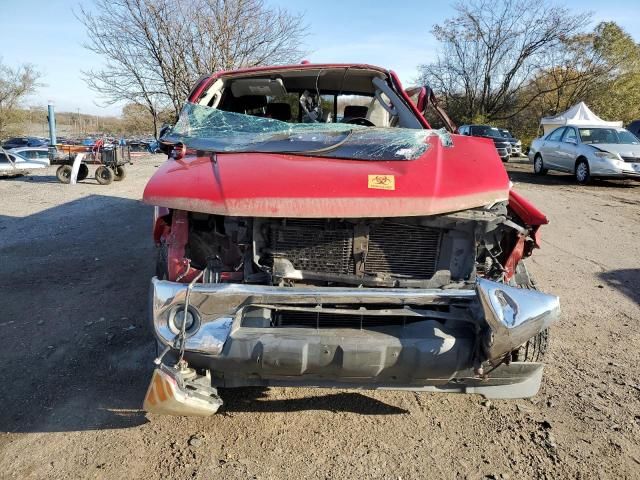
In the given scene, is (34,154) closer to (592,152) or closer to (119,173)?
(119,173)

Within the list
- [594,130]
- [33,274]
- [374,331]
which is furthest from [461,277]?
[594,130]

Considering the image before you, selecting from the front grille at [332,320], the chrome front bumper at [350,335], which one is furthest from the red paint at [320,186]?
the front grille at [332,320]

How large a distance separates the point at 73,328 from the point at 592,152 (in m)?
13.0

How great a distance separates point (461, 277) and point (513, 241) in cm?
42

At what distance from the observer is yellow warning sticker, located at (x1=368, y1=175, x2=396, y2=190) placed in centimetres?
237

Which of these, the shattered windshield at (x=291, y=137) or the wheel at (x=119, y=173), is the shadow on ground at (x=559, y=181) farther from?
the shattered windshield at (x=291, y=137)

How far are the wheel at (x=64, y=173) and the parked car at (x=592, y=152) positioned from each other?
1361 centimetres

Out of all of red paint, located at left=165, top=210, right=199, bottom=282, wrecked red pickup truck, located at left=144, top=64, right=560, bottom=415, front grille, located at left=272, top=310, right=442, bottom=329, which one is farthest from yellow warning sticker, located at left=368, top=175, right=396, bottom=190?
red paint, located at left=165, top=210, right=199, bottom=282

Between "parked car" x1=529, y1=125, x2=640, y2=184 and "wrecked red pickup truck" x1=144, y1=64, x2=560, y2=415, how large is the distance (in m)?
11.2

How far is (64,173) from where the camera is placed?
1215cm

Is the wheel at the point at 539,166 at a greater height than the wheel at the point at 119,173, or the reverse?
the wheel at the point at 539,166

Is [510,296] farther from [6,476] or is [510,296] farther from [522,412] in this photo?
[6,476]

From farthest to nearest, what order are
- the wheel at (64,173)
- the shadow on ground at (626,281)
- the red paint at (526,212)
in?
the wheel at (64,173), the shadow on ground at (626,281), the red paint at (526,212)

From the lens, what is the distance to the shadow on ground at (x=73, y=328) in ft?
8.96
